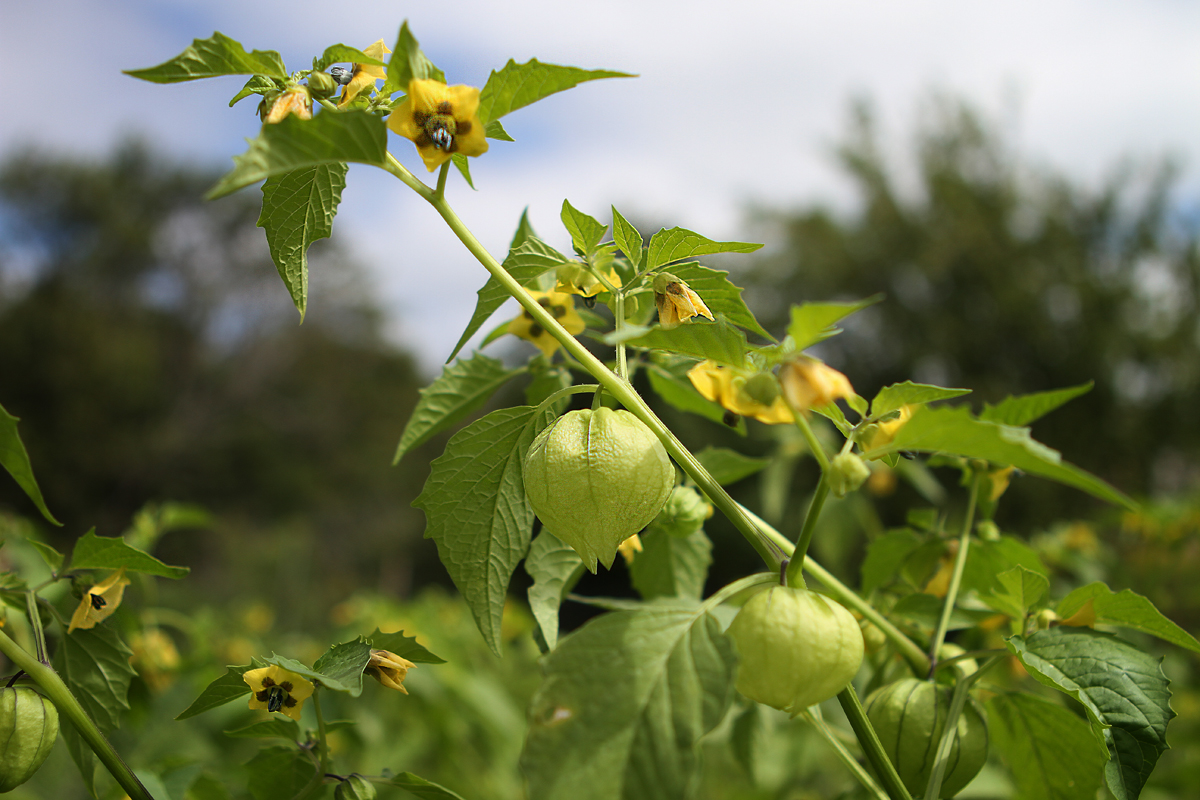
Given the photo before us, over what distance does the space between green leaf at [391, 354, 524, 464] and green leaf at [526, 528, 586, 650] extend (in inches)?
3.9

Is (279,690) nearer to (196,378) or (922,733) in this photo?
(922,733)

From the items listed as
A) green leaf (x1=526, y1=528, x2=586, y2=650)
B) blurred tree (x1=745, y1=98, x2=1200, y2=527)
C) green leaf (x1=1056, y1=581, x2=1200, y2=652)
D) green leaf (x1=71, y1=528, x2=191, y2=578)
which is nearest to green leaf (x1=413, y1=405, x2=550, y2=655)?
green leaf (x1=526, y1=528, x2=586, y2=650)

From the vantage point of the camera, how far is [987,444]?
0.21 meters

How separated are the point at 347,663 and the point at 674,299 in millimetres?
220

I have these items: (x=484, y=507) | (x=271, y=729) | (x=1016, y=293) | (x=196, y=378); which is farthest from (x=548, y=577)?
(x=196, y=378)

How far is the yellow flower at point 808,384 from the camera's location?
230mm

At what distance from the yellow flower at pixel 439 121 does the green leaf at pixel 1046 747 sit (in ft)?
1.24

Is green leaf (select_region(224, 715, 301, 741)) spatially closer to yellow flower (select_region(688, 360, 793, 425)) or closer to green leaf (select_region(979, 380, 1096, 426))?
yellow flower (select_region(688, 360, 793, 425))

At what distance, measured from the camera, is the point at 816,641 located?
233mm

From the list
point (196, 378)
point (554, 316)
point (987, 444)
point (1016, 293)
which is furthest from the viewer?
point (196, 378)

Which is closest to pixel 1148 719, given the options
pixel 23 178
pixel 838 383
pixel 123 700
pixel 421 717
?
pixel 838 383

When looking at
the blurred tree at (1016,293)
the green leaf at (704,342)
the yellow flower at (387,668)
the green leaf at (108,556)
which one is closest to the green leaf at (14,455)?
the green leaf at (108,556)

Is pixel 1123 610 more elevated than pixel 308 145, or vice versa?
pixel 308 145

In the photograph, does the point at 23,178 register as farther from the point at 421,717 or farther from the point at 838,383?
the point at 838,383
